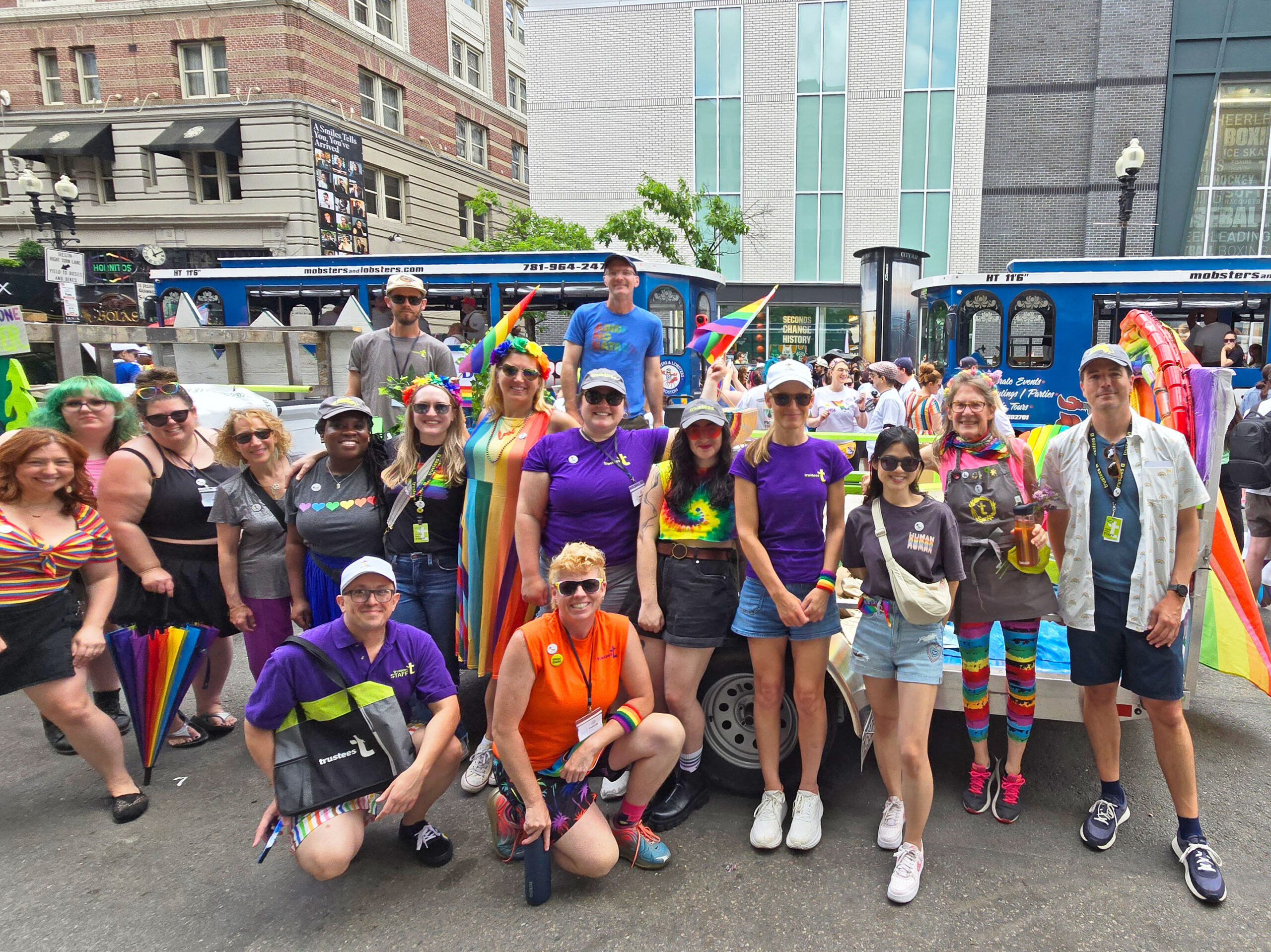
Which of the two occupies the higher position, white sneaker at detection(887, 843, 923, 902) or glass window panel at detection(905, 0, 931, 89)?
glass window panel at detection(905, 0, 931, 89)

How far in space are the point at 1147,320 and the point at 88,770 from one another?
582 cm

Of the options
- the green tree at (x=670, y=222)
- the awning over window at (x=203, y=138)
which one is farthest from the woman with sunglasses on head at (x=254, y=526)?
the awning over window at (x=203, y=138)

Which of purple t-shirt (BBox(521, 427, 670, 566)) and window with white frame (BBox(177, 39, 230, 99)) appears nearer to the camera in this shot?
purple t-shirt (BBox(521, 427, 670, 566))

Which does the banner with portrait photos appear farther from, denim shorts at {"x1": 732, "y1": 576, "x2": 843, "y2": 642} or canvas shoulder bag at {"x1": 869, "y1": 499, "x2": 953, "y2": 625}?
canvas shoulder bag at {"x1": 869, "y1": 499, "x2": 953, "y2": 625}

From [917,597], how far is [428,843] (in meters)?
2.15

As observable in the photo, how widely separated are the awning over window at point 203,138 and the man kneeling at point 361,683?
25.7 metres

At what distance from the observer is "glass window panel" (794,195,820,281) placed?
26.7 meters

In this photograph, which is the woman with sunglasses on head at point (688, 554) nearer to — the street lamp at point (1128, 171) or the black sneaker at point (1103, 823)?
the black sneaker at point (1103, 823)

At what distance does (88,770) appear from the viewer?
405 centimetres

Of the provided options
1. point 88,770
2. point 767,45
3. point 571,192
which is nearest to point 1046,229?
point 767,45

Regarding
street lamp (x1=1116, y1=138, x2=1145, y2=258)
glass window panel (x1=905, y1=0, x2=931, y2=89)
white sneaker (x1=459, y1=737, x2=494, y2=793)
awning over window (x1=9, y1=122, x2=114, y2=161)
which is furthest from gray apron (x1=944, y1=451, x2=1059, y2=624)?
awning over window (x1=9, y1=122, x2=114, y2=161)

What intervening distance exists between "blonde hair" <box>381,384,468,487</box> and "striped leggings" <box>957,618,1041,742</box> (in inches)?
92.3

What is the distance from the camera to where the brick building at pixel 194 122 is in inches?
953

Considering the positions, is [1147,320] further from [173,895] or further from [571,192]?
[571,192]
